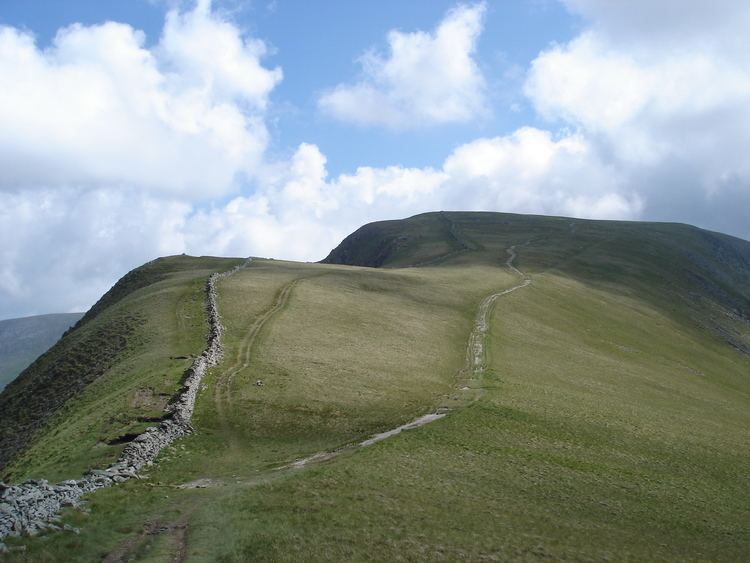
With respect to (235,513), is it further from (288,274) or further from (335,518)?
(288,274)

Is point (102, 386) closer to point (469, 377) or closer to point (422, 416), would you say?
point (422, 416)

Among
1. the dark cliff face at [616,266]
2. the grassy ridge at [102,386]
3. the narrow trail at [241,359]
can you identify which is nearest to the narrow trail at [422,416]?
the narrow trail at [241,359]

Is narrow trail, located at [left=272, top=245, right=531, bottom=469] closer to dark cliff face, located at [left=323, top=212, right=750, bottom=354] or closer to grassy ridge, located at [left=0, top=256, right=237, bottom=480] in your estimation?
grassy ridge, located at [left=0, top=256, right=237, bottom=480]

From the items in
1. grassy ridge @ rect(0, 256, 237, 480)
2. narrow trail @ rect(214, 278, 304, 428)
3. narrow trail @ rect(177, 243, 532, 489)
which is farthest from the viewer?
narrow trail @ rect(214, 278, 304, 428)

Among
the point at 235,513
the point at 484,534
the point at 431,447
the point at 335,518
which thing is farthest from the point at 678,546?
the point at 235,513

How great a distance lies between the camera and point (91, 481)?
32125 mm

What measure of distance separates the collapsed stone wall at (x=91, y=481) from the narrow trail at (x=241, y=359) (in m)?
1.97

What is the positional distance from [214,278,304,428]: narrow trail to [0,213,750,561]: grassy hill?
26 centimetres

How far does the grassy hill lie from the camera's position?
27.9 m

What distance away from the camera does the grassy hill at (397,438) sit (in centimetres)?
2789

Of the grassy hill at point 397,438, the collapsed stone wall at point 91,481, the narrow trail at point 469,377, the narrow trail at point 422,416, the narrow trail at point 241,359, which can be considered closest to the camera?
the collapsed stone wall at point 91,481

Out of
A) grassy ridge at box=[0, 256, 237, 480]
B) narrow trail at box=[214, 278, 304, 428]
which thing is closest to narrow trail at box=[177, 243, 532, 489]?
narrow trail at box=[214, 278, 304, 428]

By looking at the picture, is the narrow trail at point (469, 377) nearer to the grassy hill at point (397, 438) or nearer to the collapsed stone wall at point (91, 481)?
the grassy hill at point (397, 438)

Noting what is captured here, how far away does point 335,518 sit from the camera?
94.0 feet
